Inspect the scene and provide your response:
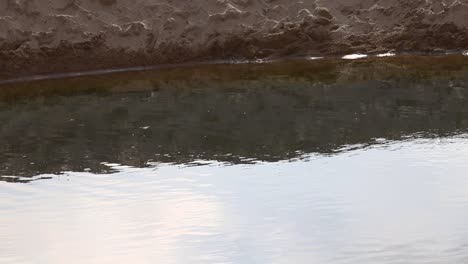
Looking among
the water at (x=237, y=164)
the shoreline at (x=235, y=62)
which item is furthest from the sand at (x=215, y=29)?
the water at (x=237, y=164)

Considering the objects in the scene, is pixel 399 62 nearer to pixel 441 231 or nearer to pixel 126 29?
pixel 126 29

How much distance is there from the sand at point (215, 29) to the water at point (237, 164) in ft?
1.88

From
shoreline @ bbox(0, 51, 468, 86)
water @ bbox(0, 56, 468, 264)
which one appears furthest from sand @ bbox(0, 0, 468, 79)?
water @ bbox(0, 56, 468, 264)

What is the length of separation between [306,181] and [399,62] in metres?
4.38

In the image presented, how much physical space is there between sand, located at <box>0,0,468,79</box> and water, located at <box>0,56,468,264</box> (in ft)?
1.88

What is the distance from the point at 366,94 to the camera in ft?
25.0

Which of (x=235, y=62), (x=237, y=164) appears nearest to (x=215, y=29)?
(x=235, y=62)

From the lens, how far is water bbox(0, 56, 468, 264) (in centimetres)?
425

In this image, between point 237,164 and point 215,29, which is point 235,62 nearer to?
point 215,29

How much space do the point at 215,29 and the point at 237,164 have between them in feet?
14.1

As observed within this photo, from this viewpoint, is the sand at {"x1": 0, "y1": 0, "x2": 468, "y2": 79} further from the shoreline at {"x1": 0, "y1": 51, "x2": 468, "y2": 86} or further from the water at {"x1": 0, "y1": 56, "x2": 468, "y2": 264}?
the water at {"x1": 0, "y1": 56, "x2": 468, "y2": 264}

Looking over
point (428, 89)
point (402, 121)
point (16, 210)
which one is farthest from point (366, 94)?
point (16, 210)

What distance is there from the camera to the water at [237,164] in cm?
425

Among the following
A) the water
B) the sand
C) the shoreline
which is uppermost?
the sand
